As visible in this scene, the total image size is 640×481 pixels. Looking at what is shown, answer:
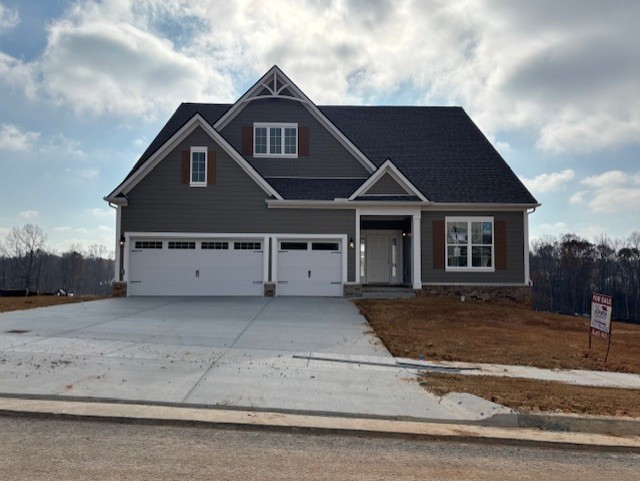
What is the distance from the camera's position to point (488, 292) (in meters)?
19.5

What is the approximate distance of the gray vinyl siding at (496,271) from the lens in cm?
1930

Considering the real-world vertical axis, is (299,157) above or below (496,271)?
above

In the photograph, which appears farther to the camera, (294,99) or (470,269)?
(294,99)

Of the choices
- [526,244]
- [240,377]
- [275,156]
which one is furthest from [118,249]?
[526,244]

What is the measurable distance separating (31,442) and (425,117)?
22.6m

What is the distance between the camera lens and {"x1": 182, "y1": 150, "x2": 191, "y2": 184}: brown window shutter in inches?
734

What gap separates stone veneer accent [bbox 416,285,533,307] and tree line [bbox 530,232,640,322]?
46.8 metres

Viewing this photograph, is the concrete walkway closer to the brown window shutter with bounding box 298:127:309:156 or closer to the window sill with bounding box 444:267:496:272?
the window sill with bounding box 444:267:496:272

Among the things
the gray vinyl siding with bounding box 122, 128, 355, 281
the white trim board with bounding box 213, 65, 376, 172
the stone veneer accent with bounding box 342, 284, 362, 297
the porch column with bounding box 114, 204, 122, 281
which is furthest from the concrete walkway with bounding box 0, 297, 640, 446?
the white trim board with bounding box 213, 65, 376, 172

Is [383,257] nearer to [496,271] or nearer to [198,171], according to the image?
[496,271]

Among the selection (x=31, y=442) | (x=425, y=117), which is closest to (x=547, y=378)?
(x=31, y=442)

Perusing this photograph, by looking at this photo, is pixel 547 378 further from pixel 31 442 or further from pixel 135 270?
pixel 135 270

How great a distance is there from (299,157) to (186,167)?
15.2 ft

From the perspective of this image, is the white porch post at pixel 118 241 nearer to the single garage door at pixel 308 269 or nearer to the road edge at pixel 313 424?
the single garage door at pixel 308 269
